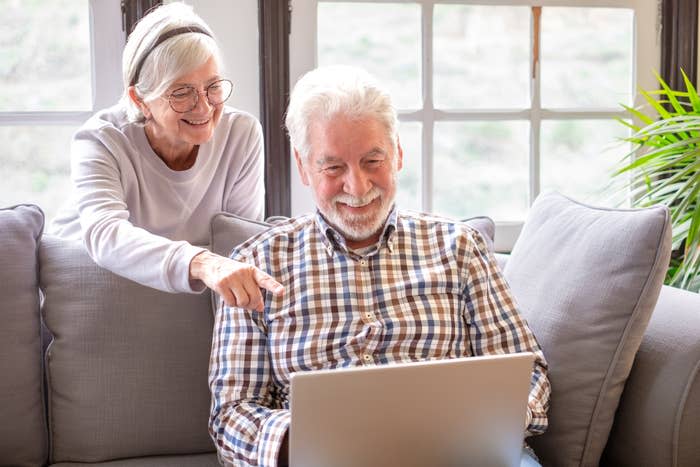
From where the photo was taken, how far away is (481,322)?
1.77 metres

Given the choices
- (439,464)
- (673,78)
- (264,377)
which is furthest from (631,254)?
(673,78)

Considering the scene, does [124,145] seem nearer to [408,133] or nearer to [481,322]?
[481,322]

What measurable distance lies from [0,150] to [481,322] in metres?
1.65

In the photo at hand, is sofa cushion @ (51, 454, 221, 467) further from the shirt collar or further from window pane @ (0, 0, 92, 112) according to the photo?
window pane @ (0, 0, 92, 112)

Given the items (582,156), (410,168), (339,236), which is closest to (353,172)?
(339,236)

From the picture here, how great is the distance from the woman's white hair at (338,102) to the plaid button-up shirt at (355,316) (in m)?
0.19

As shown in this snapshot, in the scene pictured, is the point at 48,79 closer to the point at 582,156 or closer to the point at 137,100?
the point at 137,100

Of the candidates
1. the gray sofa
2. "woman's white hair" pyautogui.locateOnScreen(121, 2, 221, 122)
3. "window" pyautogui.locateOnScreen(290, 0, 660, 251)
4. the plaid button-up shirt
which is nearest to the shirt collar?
the plaid button-up shirt

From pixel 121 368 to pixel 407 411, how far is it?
85 cm

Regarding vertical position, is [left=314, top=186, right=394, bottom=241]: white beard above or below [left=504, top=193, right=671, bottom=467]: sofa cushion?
above

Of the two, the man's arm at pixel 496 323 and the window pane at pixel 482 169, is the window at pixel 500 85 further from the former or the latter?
the man's arm at pixel 496 323

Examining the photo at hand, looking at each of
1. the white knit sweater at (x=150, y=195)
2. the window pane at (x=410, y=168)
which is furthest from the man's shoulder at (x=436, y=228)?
the window pane at (x=410, y=168)

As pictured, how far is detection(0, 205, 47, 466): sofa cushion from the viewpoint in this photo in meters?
1.86

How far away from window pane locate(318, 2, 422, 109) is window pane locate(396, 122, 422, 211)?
82 millimetres
